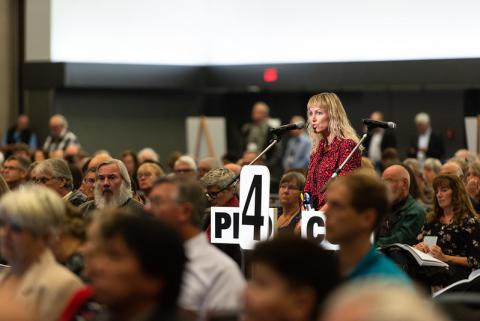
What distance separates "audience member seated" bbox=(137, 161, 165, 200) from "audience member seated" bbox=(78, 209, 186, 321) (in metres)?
6.81

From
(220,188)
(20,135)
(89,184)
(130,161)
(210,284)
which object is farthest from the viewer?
(20,135)

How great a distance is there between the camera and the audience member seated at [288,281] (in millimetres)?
3602

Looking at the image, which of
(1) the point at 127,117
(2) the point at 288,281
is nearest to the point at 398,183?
(2) the point at 288,281

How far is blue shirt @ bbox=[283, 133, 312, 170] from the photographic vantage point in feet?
58.6

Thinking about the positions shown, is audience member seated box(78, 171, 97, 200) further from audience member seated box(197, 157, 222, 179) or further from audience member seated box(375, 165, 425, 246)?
audience member seated box(197, 157, 222, 179)

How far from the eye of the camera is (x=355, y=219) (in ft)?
15.1

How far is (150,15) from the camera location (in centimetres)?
2019

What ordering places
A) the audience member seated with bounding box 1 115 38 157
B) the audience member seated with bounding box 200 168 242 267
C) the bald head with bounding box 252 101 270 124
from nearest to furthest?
the audience member seated with bounding box 200 168 242 267, the bald head with bounding box 252 101 270 124, the audience member seated with bounding box 1 115 38 157

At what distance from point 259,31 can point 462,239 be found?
12208mm

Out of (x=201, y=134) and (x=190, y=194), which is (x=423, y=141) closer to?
(x=201, y=134)

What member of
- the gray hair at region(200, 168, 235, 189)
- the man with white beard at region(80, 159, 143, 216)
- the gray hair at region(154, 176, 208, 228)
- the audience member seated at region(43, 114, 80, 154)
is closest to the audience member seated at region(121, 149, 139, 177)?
the audience member seated at region(43, 114, 80, 154)

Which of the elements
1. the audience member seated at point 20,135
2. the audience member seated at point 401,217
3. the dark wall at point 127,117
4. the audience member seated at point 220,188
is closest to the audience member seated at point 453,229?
the audience member seated at point 401,217

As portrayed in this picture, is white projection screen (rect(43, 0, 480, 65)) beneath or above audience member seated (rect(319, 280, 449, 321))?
above

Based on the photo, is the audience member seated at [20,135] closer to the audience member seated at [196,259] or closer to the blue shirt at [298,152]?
the blue shirt at [298,152]
